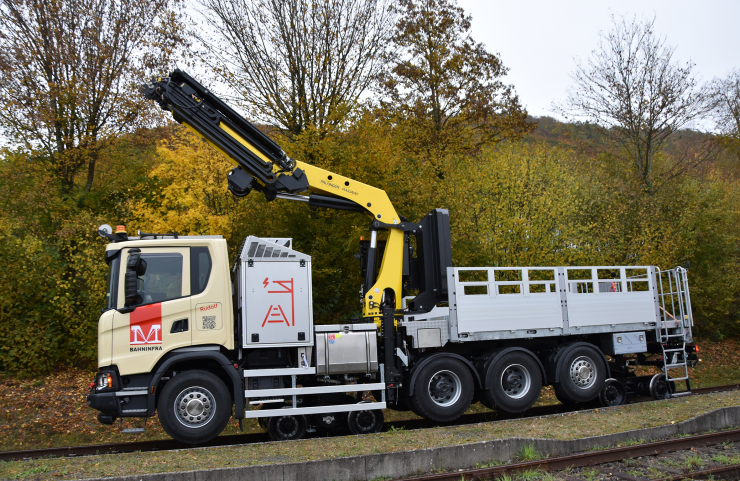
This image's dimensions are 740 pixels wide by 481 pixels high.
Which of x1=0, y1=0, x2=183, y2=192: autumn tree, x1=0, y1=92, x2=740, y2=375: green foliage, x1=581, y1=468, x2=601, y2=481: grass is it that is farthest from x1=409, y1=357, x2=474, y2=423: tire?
x1=0, y1=0, x2=183, y2=192: autumn tree

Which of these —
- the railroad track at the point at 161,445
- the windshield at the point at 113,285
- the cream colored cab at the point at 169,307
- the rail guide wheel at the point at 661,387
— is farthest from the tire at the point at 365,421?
the rail guide wheel at the point at 661,387

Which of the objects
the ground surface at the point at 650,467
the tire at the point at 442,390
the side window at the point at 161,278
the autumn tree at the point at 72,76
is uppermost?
the autumn tree at the point at 72,76

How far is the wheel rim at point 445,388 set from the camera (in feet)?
29.3

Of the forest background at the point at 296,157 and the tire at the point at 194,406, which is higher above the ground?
the forest background at the point at 296,157

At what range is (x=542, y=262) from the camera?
1499 centimetres

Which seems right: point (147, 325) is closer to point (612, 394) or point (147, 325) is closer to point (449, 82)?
point (612, 394)

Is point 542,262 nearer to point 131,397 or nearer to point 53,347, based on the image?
point 131,397

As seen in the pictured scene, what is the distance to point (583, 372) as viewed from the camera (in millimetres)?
9805

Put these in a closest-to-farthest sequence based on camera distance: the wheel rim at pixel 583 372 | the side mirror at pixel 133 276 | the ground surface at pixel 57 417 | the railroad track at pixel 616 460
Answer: the railroad track at pixel 616 460, the side mirror at pixel 133 276, the wheel rim at pixel 583 372, the ground surface at pixel 57 417

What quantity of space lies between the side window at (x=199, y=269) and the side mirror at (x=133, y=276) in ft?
2.16

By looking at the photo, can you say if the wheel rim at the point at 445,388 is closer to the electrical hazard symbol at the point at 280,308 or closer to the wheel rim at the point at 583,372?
the wheel rim at the point at 583,372

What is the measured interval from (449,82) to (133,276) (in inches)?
794

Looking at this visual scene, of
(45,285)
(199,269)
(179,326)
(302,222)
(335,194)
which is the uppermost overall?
(302,222)

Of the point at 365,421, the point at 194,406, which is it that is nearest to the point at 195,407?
the point at 194,406
